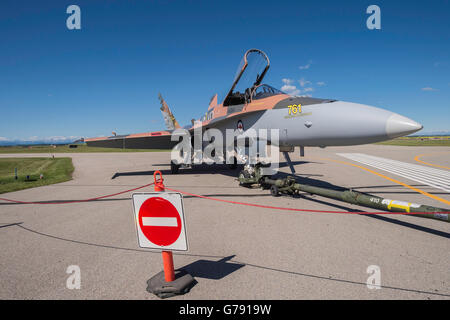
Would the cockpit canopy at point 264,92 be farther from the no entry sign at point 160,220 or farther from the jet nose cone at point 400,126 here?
the no entry sign at point 160,220

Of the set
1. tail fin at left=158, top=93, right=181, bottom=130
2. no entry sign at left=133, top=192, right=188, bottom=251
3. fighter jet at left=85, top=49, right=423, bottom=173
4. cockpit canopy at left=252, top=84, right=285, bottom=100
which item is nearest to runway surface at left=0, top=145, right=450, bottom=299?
no entry sign at left=133, top=192, right=188, bottom=251

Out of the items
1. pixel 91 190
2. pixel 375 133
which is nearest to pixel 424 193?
pixel 375 133

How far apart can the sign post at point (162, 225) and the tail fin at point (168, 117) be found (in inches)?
644

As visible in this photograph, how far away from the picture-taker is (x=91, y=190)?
23.9 feet

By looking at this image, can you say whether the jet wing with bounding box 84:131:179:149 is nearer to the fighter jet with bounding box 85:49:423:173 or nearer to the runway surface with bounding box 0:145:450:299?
the fighter jet with bounding box 85:49:423:173

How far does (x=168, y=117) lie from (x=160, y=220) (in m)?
16.8

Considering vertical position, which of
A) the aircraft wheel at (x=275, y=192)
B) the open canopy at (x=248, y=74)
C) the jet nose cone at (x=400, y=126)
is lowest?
the aircraft wheel at (x=275, y=192)

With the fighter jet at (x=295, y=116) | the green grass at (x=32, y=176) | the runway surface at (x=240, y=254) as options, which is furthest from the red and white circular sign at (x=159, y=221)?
the green grass at (x=32, y=176)

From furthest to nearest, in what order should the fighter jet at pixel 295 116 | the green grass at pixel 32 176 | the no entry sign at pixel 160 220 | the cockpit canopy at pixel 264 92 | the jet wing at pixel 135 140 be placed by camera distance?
the jet wing at pixel 135 140 → the green grass at pixel 32 176 → the cockpit canopy at pixel 264 92 → the fighter jet at pixel 295 116 → the no entry sign at pixel 160 220

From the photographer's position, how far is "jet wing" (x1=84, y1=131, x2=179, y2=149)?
10.3m

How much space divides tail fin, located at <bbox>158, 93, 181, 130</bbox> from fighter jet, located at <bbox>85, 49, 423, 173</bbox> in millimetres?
9628

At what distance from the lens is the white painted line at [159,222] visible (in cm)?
208
